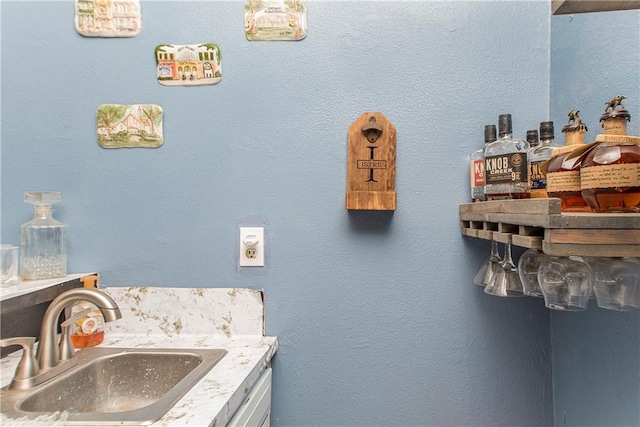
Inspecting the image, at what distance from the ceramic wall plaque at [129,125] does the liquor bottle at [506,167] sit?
952 millimetres

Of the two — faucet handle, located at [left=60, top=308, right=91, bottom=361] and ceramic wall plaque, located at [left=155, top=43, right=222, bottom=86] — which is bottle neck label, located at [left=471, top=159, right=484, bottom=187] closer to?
ceramic wall plaque, located at [left=155, top=43, right=222, bottom=86]

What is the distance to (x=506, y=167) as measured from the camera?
33.4 inches

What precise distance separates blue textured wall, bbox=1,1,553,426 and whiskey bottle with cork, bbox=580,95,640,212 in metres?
0.44

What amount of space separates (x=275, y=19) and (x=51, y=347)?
1.07 metres

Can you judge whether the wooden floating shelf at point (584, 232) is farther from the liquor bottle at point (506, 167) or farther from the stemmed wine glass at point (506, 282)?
the stemmed wine glass at point (506, 282)

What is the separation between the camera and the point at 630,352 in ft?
2.52

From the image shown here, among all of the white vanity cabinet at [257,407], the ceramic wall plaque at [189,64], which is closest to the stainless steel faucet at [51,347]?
the white vanity cabinet at [257,407]

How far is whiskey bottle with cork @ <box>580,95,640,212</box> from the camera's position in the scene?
1.91ft

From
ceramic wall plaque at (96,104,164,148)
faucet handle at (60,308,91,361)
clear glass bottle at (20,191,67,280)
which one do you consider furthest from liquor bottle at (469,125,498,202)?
clear glass bottle at (20,191,67,280)

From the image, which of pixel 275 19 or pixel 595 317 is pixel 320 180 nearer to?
pixel 275 19

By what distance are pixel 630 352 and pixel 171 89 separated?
1366 mm

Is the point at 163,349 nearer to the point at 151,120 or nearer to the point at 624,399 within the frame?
the point at 151,120

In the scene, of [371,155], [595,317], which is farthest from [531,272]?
[371,155]

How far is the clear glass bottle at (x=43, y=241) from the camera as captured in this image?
40.3 inches
